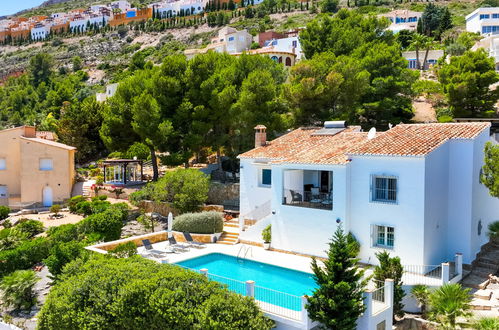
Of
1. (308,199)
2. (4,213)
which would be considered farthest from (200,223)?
(4,213)

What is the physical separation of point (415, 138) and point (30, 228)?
84.5 ft

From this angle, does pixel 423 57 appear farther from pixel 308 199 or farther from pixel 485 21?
pixel 308 199

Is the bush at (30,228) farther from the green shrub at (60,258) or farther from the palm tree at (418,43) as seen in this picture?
the palm tree at (418,43)

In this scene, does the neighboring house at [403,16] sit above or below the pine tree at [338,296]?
above

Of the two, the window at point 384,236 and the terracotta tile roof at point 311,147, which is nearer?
the window at point 384,236

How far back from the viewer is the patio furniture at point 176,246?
24413mm

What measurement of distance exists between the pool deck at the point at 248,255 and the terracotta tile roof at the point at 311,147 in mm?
4938

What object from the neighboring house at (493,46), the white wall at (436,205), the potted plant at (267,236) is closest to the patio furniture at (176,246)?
the potted plant at (267,236)

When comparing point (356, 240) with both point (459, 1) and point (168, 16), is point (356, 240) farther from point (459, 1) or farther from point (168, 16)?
point (168, 16)

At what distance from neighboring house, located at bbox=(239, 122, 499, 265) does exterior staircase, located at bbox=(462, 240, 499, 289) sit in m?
0.43

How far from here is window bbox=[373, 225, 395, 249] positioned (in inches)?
813

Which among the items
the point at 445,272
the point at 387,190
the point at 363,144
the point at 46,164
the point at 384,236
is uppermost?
the point at 363,144

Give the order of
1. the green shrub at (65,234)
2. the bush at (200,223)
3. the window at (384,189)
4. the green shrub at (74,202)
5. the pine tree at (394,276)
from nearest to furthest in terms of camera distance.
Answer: the pine tree at (394,276) → the window at (384,189) → the green shrub at (65,234) → the bush at (200,223) → the green shrub at (74,202)

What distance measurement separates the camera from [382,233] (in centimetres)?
2092
